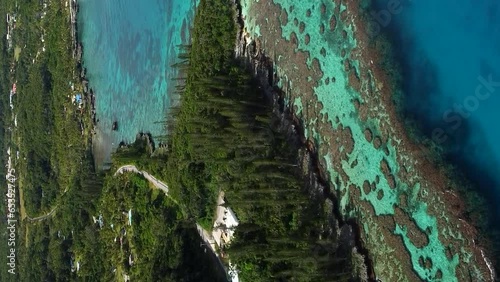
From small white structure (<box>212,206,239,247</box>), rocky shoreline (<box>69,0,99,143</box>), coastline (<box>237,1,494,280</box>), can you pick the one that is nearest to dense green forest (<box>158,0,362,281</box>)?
small white structure (<box>212,206,239,247</box>)

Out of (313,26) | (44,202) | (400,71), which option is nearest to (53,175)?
(44,202)

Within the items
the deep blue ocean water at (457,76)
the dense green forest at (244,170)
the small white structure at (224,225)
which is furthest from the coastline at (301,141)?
the deep blue ocean water at (457,76)

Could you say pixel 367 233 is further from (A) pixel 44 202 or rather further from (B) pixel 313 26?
(A) pixel 44 202

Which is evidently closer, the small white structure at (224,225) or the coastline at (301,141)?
the coastline at (301,141)

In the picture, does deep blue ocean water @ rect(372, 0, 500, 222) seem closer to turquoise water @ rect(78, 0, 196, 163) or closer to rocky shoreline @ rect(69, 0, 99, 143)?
turquoise water @ rect(78, 0, 196, 163)

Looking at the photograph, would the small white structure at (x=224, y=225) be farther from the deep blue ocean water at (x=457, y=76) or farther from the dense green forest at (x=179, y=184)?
the deep blue ocean water at (x=457, y=76)

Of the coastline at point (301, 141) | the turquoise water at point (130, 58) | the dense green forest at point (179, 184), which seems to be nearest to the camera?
the coastline at point (301, 141)

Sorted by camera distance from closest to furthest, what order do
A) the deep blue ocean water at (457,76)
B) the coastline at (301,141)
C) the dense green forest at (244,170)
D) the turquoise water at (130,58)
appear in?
the deep blue ocean water at (457,76) → the coastline at (301,141) → the dense green forest at (244,170) → the turquoise water at (130,58)
